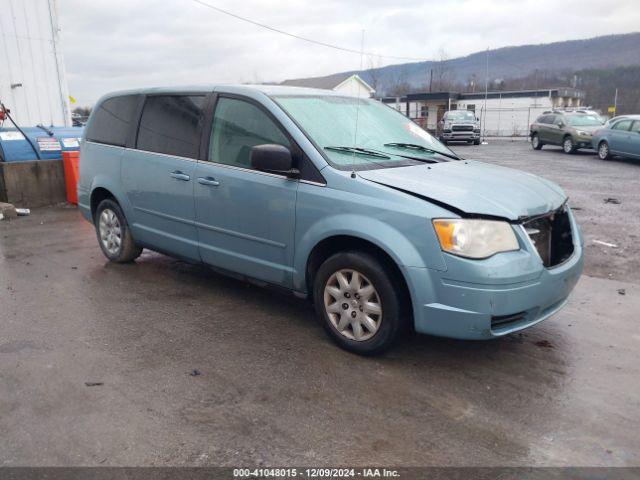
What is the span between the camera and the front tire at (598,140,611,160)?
17.9 metres

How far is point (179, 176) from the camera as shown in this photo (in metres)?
4.79

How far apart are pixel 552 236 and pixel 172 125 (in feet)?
11.1

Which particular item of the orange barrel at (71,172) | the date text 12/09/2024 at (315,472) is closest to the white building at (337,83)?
the orange barrel at (71,172)

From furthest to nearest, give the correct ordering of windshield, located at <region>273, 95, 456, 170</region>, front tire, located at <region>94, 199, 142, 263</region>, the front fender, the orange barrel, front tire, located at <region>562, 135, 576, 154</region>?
front tire, located at <region>562, 135, 576, 154</region>
the orange barrel
front tire, located at <region>94, 199, 142, 263</region>
windshield, located at <region>273, 95, 456, 170</region>
the front fender

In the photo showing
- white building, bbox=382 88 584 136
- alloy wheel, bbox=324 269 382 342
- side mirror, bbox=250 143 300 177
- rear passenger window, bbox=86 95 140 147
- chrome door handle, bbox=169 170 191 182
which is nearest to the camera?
A: alloy wheel, bbox=324 269 382 342

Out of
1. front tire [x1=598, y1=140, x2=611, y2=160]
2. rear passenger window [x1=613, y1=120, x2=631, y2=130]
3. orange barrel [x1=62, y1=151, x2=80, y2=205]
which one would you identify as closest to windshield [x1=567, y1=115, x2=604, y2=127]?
front tire [x1=598, y1=140, x2=611, y2=160]

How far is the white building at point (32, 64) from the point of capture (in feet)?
37.5

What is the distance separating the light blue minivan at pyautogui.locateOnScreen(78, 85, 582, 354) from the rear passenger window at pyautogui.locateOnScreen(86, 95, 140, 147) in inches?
4.9

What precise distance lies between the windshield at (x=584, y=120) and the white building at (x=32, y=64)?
1775cm

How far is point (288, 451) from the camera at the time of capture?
2.74 m

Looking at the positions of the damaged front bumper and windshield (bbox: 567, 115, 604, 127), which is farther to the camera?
windshield (bbox: 567, 115, 604, 127)

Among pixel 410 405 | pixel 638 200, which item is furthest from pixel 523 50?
pixel 410 405

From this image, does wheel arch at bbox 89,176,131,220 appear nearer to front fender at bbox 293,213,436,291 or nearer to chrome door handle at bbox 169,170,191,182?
chrome door handle at bbox 169,170,191,182

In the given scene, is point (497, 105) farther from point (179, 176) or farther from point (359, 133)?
point (179, 176)
